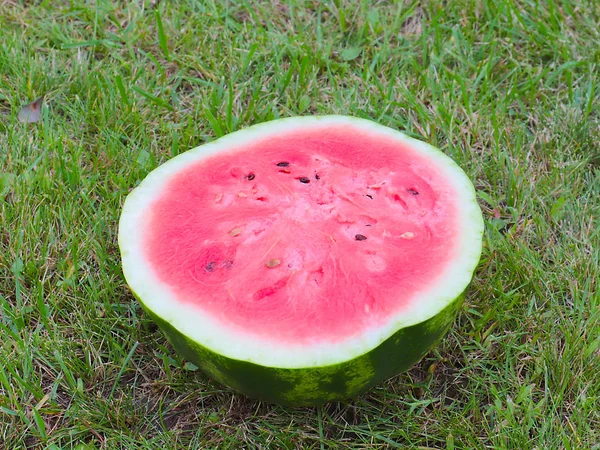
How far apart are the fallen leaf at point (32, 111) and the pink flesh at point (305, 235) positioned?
1147 mm

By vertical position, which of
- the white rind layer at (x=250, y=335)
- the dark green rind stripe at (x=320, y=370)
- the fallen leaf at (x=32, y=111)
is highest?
the white rind layer at (x=250, y=335)

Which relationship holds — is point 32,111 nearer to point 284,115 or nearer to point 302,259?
point 284,115

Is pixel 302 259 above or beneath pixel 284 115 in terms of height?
above

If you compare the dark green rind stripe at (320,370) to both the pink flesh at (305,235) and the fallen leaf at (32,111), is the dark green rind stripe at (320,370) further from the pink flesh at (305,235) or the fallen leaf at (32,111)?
the fallen leaf at (32,111)

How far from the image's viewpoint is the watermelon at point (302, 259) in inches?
74.9

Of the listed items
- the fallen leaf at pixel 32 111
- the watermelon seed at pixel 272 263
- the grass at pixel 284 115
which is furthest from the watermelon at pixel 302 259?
the fallen leaf at pixel 32 111

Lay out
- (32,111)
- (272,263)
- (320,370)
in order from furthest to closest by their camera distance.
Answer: (32,111), (272,263), (320,370)

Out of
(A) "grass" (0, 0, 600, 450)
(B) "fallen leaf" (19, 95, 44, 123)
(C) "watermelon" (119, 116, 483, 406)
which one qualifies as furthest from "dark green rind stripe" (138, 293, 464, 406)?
(B) "fallen leaf" (19, 95, 44, 123)

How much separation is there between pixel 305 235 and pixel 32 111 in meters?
1.73

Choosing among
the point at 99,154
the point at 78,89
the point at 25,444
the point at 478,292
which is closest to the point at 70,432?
the point at 25,444

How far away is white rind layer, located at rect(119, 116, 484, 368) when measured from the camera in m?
1.86

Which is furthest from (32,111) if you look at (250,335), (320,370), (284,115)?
(320,370)

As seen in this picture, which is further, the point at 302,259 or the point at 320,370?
the point at 302,259

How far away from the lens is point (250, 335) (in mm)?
1900
